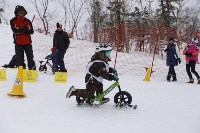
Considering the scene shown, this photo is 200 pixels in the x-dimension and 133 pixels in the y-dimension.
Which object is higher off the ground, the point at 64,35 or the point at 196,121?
the point at 64,35

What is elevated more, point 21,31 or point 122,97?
point 21,31

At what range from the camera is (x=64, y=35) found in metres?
12.2

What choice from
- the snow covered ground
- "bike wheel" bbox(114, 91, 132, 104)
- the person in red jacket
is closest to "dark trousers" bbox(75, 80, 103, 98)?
the snow covered ground

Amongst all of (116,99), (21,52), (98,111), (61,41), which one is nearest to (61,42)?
(61,41)

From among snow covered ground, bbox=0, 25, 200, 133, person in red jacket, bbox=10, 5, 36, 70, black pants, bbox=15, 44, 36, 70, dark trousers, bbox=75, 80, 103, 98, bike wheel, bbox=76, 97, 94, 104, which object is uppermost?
person in red jacket, bbox=10, 5, 36, 70

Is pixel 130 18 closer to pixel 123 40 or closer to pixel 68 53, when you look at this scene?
pixel 123 40

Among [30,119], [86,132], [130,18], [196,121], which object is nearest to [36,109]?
[30,119]

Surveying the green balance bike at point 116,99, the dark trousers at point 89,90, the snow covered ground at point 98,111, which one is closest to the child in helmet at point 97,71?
the dark trousers at point 89,90

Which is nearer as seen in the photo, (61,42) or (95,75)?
(95,75)

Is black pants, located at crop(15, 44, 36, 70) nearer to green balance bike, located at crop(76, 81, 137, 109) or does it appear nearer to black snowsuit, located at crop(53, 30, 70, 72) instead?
black snowsuit, located at crop(53, 30, 70, 72)

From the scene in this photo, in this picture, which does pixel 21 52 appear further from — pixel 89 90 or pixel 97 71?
pixel 97 71

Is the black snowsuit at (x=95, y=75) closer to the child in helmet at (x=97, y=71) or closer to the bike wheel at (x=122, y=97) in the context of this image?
the child in helmet at (x=97, y=71)

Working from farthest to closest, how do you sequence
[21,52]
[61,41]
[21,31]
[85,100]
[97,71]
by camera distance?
[61,41]
[21,52]
[21,31]
[85,100]
[97,71]

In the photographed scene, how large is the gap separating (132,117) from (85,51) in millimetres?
15181
